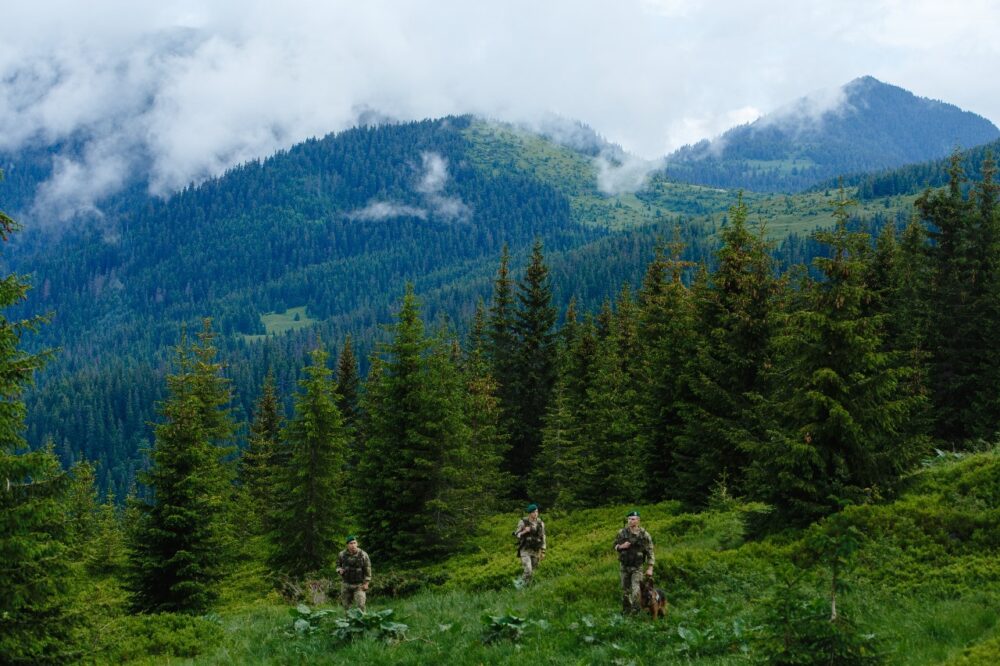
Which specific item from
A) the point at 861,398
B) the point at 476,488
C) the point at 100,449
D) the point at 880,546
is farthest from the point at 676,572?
the point at 100,449

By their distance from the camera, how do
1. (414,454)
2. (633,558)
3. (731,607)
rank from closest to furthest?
(731,607) < (633,558) < (414,454)

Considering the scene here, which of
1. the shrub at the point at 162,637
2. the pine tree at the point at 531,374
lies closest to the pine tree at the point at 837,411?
the shrub at the point at 162,637

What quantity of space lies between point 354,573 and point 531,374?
30067 mm

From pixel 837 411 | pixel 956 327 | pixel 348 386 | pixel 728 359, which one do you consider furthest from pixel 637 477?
pixel 348 386

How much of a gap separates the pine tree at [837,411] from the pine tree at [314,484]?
18.9 m

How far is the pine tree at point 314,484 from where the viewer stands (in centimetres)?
2997

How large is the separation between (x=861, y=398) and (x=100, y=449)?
215 metres

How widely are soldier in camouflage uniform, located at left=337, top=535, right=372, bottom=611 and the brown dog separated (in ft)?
25.5

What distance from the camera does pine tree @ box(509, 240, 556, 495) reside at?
4725 cm

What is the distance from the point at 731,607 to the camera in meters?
13.8

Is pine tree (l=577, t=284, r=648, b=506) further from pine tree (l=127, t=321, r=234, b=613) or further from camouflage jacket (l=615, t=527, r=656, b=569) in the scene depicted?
pine tree (l=127, t=321, r=234, b=613)

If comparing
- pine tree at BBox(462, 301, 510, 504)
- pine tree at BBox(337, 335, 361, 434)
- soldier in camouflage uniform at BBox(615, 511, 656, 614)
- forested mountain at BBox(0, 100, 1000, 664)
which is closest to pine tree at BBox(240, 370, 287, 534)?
forested mountain at BBox(0, 100, 1000, 664)

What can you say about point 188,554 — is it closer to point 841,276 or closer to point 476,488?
point 476,488

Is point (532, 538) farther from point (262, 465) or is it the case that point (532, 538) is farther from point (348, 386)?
point (348, 386)
